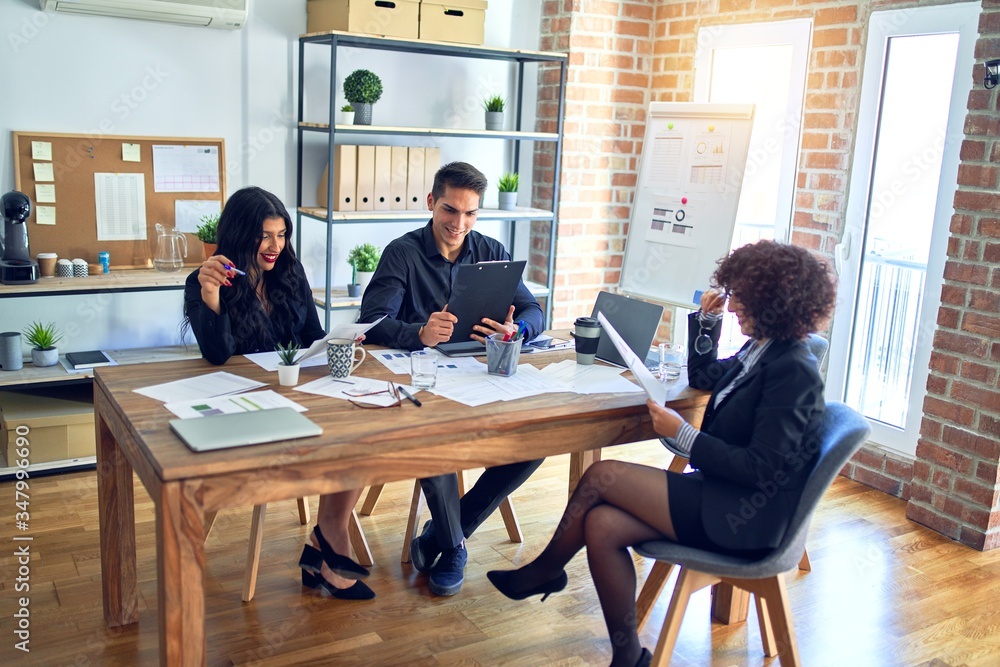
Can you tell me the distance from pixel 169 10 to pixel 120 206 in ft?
2.73

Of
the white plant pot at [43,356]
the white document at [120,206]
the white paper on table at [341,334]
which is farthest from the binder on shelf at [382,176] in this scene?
the white paper on table at [341,334]

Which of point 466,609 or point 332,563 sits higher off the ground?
point 332,563

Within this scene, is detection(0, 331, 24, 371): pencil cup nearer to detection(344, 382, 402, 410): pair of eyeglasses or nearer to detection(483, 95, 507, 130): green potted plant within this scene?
detection(344, 382, 402, 410): pair of eyeglasses

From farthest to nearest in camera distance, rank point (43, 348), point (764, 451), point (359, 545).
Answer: point (43, 348)
point (359, 545)
point (764, 451)

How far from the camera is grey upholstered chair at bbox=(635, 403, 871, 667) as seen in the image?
2.07m

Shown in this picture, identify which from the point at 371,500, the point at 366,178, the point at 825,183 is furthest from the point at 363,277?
the point at 825,183

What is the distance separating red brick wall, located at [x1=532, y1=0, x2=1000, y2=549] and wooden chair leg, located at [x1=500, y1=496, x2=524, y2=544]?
154cm

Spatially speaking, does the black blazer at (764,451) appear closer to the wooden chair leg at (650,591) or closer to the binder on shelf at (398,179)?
the wooden chair leg at (650,591)

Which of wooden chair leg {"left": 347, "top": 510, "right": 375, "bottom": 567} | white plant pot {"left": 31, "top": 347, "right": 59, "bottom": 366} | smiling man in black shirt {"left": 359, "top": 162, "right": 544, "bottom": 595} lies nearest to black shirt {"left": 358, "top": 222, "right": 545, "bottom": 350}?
smiling man in black shirt {"left": 359, "top": 162, "right": 544, "bottom": 595}

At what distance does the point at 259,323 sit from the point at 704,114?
2.24 meters

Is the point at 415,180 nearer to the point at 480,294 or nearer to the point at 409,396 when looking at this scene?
the point at 480,294

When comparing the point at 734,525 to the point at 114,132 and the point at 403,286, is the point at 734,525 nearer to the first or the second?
the point at 403,286

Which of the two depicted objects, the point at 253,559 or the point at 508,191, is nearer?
the point at 253,559

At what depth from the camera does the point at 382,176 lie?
4.23 meters
